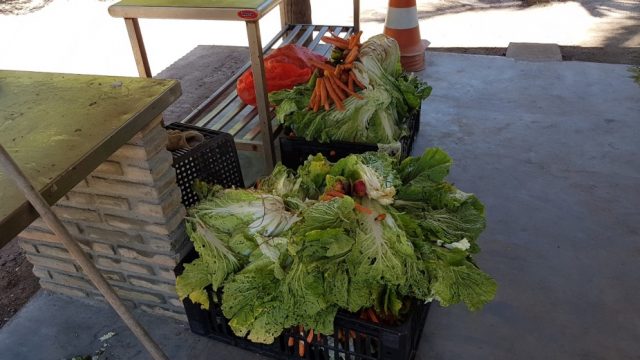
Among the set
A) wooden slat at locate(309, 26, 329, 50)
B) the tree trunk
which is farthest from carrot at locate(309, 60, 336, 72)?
the tree trunk

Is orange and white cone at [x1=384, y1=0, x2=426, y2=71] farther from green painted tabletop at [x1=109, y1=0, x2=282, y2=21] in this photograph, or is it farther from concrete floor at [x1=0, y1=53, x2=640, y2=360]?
green painted tabletop at [x1=109, y1=0, x2=282, y2=21]

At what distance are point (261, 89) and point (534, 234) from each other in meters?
2.10

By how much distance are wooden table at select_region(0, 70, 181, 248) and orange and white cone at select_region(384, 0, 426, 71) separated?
3.91 metres

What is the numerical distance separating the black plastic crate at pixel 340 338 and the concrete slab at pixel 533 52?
4.43 metres

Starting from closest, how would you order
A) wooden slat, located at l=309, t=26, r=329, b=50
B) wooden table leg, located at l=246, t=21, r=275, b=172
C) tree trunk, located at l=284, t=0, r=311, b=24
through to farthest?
wooden table leg, located at l=246, t=21, r=275, b=172
wooden slat, located at l=309, t=26, r=329, b=50
tree trunk, located at l=284, t=0, r=311, b=24

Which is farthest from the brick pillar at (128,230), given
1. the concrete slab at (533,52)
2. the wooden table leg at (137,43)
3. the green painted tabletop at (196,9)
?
the concrete slab at (533,52)

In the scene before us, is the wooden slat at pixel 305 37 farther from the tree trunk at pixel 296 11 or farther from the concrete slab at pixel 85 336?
the concrete slab at pixel 85 336

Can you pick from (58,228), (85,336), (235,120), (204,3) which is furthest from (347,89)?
(58,228)

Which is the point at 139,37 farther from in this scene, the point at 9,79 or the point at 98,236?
the point at 98,236

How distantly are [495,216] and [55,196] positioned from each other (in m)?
2.87

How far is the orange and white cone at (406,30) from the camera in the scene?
5750mm

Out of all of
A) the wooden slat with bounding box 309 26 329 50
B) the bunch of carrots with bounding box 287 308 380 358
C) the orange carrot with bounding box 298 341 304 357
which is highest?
the wooden slat with bounding box 309 26 329 50

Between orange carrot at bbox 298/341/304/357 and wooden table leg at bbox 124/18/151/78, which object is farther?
wooden table leg at bbox 124/18/151/78

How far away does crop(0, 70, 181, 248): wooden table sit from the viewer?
5.77 ft
